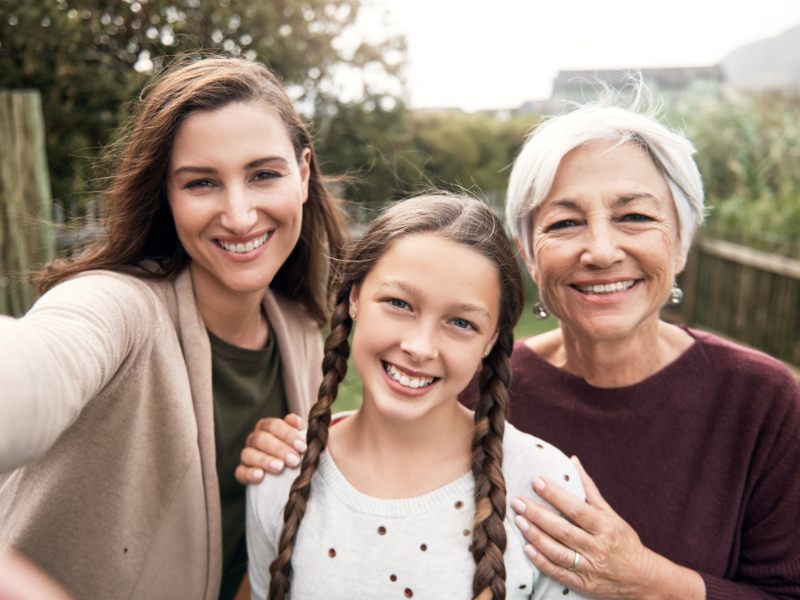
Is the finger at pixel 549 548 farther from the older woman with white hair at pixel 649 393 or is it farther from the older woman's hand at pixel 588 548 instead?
the older woman with white hair at pixel 649 393

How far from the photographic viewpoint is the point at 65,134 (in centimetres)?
Answer: 557

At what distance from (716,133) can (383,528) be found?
33.6 feet

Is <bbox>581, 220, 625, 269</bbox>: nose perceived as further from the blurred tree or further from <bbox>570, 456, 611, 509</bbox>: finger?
the blurred tree

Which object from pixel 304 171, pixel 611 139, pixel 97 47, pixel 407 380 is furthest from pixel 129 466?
pixel 97 47

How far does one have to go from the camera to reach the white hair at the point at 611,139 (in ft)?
6.48

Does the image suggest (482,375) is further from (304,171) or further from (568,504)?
(304,171)

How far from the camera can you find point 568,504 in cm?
171

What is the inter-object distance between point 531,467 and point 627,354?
2.18ft

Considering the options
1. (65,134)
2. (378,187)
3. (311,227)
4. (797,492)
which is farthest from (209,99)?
(378,187)

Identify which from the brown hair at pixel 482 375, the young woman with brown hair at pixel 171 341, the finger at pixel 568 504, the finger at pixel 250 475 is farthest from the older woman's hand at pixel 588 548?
the young woman with brown hair at pixel 171 341

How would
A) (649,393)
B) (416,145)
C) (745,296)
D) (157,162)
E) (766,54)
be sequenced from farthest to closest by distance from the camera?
(766,54), (416,145), (745,296), (649,393), (157,162)

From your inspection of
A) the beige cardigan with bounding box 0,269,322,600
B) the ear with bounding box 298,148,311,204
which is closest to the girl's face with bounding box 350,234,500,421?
the beige cardigan with bounding box 0,269,322,600

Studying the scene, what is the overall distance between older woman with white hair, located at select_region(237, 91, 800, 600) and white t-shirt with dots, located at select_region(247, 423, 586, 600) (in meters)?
0.10

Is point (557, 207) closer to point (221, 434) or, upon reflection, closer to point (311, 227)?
point (311, 227)
